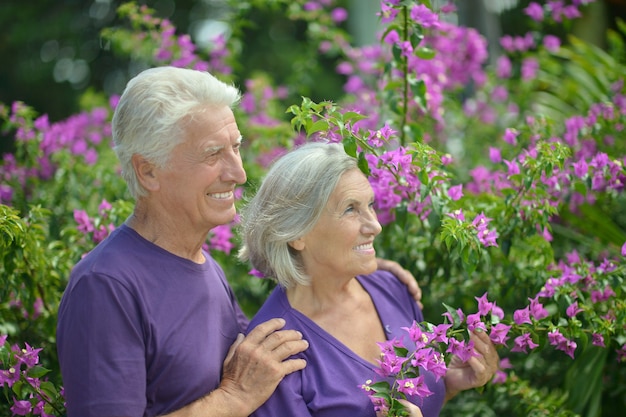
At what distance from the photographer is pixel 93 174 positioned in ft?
12.9

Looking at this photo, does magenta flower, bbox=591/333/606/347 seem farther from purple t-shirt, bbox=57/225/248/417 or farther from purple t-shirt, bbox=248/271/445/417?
purple t-shirt, bbox=57/225/248/417

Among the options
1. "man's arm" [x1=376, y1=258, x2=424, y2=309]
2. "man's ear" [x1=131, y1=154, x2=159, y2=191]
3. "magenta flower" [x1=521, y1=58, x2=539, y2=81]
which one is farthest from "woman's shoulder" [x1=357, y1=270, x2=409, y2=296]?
"magenta flower" [x1=521, y1=58, x2=539, y2=81]

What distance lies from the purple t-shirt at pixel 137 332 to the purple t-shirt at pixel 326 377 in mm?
198

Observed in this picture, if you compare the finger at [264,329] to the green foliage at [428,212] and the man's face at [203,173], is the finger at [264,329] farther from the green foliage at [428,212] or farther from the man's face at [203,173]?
the green foliage at [428,212]

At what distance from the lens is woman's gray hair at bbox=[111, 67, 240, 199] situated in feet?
7.64

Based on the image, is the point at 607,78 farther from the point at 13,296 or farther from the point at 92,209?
the point at 13,296

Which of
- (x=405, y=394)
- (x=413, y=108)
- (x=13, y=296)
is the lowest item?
(x=13, y=296)

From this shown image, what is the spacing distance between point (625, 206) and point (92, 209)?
2441mm

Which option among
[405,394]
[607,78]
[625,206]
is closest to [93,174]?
[405,394]

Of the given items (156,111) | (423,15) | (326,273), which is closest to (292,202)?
(326,273)

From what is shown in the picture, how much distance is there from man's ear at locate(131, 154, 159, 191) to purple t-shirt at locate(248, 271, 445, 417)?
1.86 ft

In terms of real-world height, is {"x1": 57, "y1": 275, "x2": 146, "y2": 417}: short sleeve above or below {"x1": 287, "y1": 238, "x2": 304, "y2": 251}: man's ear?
below

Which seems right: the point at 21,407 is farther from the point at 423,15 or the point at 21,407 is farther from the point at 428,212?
the point at 423,15

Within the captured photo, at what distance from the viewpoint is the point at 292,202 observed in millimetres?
2604
